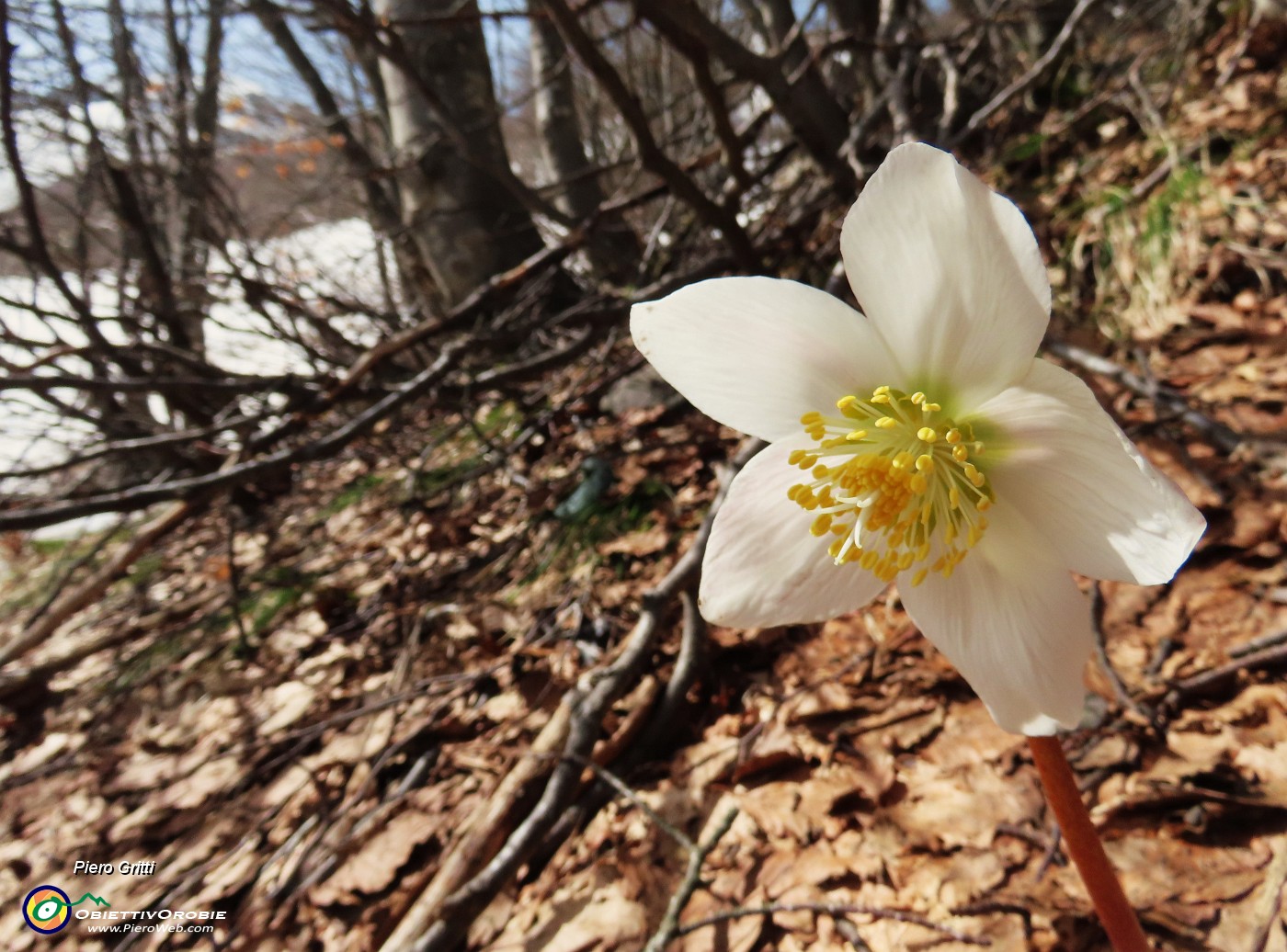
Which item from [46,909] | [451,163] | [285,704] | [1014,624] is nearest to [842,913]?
[1014,624]

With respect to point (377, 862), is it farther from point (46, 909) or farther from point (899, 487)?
point (899, 487)

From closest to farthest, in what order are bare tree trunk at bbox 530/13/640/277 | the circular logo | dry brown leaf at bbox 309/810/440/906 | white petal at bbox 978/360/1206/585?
white petal at bbox 978/360/1206/585
dry brown leaf at bbox 309/810/440/906
the circular logo
bare tree trunk at bbox 530/13/640/277

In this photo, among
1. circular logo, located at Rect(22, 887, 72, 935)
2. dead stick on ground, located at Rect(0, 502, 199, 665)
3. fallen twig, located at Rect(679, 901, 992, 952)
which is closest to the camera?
fallen twig, located at Rect(679, 901, 992, 952)

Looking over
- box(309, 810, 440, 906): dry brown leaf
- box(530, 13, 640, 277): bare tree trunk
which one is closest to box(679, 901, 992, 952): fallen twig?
box(309, 810, 440, 906): dry brown leaf

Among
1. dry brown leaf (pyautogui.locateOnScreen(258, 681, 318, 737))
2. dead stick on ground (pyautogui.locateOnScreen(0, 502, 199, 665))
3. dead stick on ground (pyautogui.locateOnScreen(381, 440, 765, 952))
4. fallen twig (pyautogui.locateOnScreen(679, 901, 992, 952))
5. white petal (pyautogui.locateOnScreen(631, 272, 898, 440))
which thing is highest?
dead stick on ground (pyautogui.locateOnScreen(0, 502, 199, 665))

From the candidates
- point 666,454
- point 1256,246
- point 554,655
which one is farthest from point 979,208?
point 1256,246

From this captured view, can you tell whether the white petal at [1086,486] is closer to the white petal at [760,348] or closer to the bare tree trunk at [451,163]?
the white petal at [760,348]

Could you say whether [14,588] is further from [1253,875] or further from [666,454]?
[1253,875]

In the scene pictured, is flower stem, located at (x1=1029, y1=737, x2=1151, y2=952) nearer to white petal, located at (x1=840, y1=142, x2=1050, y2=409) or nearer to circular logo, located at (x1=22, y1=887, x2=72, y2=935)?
white petal, located at (x1=840, y1=142, x2=1050, y2=409)
